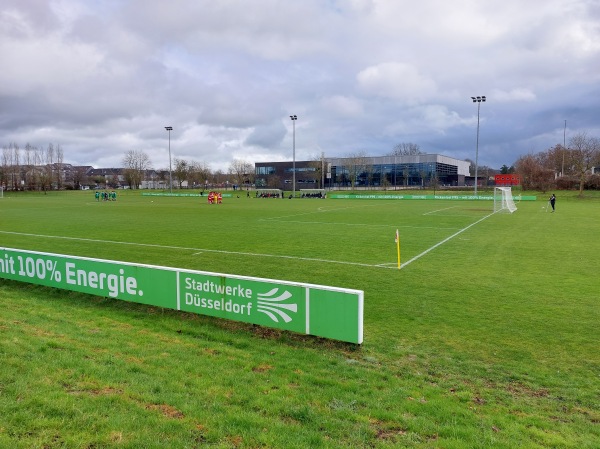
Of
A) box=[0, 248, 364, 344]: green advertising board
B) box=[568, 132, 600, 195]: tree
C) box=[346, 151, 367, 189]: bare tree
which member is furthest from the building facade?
Result: box=[0, 248, 364, 344]: green advertising board

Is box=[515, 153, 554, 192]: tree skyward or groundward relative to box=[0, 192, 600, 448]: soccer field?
skyward

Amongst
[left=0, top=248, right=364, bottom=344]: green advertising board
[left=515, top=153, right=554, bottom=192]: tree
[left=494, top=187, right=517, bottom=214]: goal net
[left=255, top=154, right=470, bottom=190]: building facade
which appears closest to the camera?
[left=0, top=248, right=364, bottom=344]: green advertising board

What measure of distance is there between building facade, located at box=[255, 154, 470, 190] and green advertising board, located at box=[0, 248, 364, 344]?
106031mm

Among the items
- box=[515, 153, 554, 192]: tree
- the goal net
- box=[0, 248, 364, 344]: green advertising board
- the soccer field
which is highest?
box=[515, 153, 554, 192]: tree

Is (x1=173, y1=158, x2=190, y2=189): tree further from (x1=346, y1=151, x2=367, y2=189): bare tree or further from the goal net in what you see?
the goal net

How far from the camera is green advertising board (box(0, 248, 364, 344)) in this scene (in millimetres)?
7926

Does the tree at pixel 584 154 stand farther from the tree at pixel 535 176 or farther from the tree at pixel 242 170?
the tree at pixel 242 170

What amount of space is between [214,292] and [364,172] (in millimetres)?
123696

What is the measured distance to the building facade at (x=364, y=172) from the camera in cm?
12394

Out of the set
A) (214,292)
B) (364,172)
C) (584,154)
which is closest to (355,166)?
(364,172)

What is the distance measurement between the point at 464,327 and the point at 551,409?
3.58m

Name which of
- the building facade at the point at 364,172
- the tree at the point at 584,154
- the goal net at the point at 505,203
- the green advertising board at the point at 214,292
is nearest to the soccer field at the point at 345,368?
the green advertising board at the point at 214,292

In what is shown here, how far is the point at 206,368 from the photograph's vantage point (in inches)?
257

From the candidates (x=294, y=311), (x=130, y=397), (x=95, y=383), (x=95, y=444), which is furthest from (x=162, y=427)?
(x=294, y=311)
